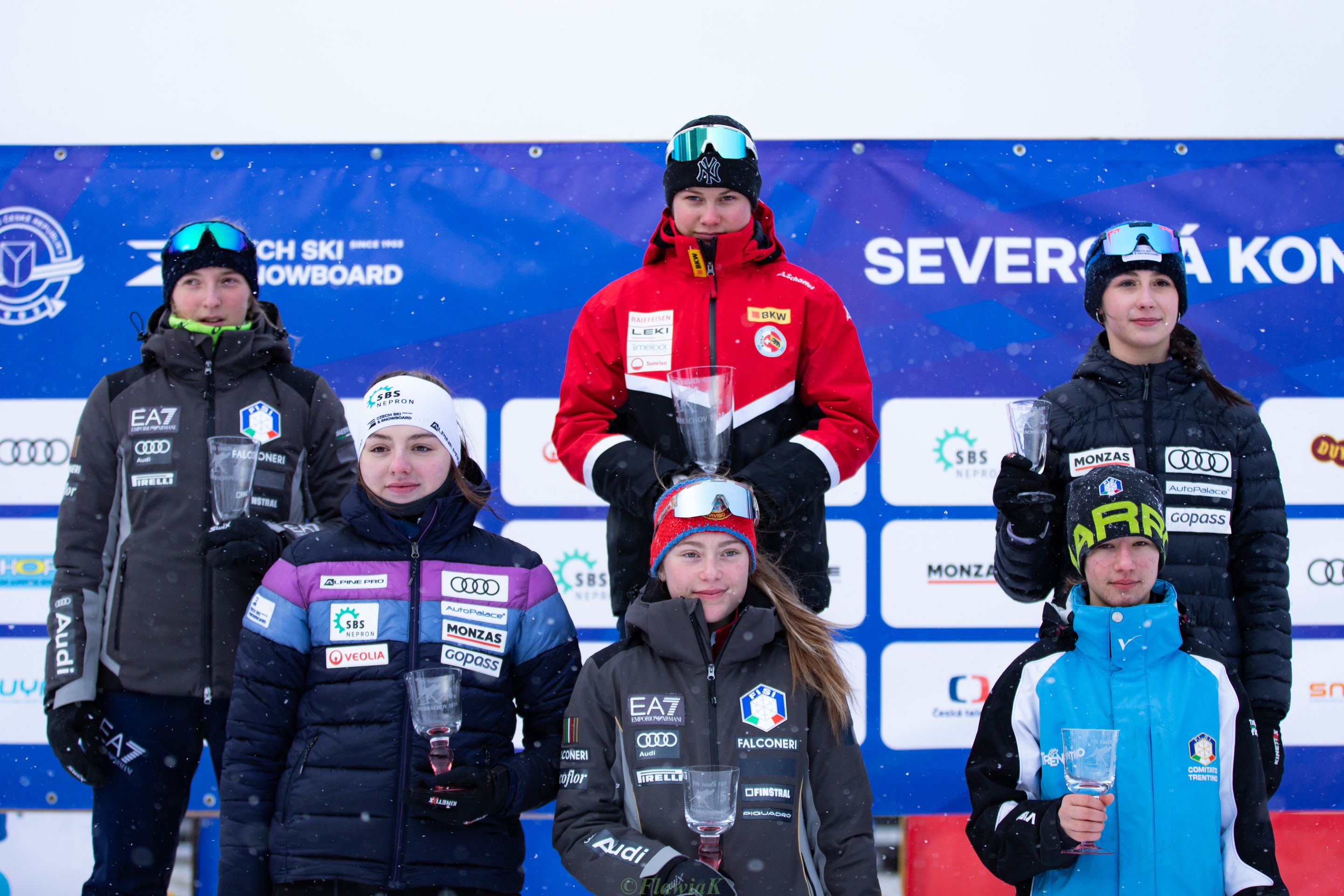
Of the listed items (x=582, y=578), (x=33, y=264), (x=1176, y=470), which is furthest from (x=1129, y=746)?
(x=33, y=264)

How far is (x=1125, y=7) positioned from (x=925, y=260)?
3.55 ft

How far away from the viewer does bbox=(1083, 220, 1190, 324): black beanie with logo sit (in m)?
2.52

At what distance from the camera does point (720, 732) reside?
2029 mm

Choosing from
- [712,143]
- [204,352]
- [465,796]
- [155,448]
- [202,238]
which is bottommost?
[465,796]

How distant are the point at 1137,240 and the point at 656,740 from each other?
1585 millimetres

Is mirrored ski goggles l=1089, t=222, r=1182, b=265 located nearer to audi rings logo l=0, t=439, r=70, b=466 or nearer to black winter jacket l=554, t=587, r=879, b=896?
black winter jacket l=554, t=587, r=879, b=896

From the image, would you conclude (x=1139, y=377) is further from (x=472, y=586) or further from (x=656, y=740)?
(x=472, y=586)

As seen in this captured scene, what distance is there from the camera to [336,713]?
2.07m

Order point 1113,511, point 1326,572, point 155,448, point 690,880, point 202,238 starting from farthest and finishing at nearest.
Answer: point 1326,572
point 202,238
point 155,448
point 1113,511
point 690,880

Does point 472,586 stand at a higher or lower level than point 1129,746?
higher

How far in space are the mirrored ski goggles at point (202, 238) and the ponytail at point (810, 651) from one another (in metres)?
1.55

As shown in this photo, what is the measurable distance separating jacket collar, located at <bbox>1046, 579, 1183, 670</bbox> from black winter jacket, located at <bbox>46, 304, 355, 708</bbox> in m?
1.68

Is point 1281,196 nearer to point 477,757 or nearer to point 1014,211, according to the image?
point 1014,211

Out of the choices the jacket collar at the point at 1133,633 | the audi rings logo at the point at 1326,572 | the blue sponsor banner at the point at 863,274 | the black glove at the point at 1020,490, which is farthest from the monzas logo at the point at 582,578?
the audi rings logo at the point at 1326,572
